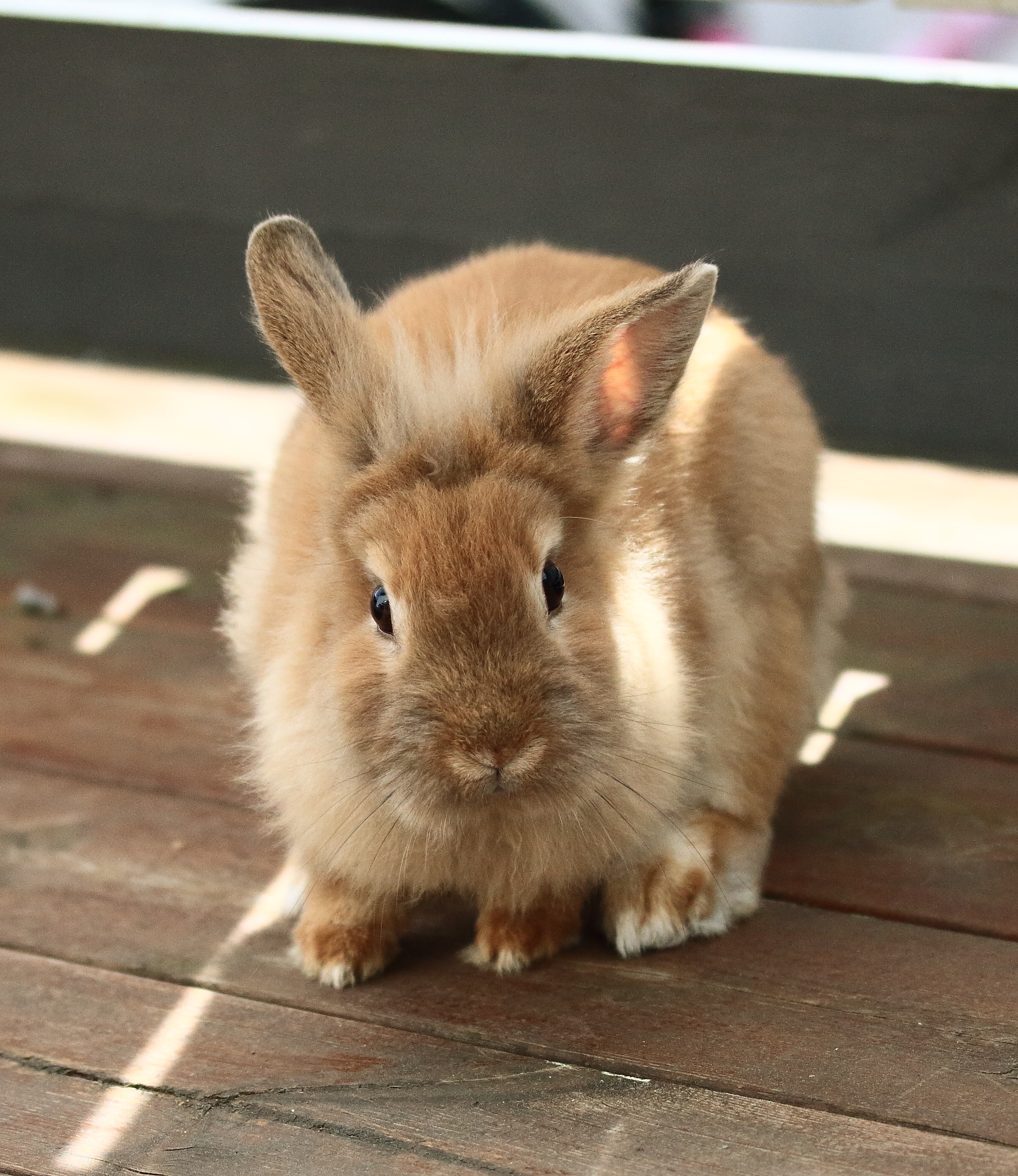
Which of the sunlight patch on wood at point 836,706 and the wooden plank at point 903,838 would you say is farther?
the sunlight patch on wood at point 836,706

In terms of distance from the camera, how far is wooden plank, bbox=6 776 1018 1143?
1.99 metres

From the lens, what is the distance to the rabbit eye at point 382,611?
6.67 feet

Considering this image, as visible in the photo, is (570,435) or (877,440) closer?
(570,435)

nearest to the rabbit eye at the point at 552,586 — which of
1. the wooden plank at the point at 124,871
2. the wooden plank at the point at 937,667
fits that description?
the wooden plank at the point at 124,871

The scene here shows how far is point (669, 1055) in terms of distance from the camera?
2.05m

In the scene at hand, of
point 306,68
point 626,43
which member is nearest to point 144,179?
point 306,68

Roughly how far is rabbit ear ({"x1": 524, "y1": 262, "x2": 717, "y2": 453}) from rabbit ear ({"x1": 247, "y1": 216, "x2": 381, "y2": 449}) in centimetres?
26

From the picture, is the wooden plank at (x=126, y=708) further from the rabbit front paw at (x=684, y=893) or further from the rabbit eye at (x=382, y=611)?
the rabbit front paw at (x=684, y=893)

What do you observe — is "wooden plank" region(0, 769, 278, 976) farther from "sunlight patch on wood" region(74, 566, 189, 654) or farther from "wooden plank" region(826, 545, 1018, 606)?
"wooden plank" region(826, 545, 1018, 606)

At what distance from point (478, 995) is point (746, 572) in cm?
82

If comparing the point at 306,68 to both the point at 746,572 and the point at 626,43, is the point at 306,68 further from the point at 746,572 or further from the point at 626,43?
the point at 746,572

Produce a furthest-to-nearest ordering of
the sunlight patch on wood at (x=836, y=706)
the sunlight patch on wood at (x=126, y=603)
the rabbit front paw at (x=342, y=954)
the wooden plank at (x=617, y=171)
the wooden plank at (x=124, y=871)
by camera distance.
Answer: the wooden plank at (x=617, y=171), the sunlight patch on wood at (x=126, y=603), the sunlight patch on wood at (x=836, y=706), the wooden plank at (x=124, y=871), the rabbit front paw at (x=342, y=954)

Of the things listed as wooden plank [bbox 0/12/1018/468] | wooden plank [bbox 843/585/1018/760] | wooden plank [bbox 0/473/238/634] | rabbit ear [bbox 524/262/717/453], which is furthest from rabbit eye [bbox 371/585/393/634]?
wooden plank [bbox 0/12/1018/468]

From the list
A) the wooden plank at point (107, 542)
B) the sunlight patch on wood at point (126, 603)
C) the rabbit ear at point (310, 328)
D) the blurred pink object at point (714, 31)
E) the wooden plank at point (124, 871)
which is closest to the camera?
the rabbit ear at point (310, 328)
